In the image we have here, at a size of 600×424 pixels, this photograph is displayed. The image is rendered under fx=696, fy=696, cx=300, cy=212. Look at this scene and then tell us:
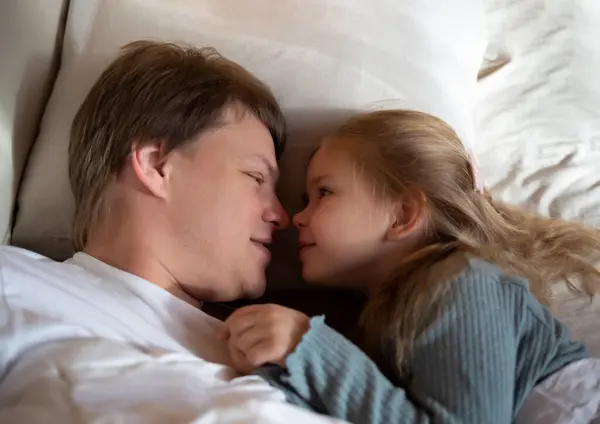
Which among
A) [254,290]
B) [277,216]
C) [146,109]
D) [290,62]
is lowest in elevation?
[254,290]

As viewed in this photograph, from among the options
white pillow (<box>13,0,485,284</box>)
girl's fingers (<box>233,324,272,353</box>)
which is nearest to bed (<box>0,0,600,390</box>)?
white pillow (<box>13,0,485,284</box>)

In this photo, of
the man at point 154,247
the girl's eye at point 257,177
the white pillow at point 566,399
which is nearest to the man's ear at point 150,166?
the man at point 154,247

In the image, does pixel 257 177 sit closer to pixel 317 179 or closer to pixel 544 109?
pixel 317 179

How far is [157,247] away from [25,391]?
12.8 inches

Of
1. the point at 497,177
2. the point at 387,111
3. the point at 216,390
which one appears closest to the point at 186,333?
the point at 216,390

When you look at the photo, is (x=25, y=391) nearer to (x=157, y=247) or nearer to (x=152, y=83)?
(x=157, y=247)

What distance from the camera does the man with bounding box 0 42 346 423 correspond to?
0.79m

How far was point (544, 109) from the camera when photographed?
152 cm

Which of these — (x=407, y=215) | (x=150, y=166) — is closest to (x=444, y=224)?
(x=407, y=215)

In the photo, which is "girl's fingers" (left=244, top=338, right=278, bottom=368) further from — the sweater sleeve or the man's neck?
the man's neck

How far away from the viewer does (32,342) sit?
83cm

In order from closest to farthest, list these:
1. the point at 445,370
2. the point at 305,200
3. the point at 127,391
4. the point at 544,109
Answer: the point at 127,391 < the point at 445,370 < the point at 305,200 < the point at 544,109

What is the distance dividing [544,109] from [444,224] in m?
0.57

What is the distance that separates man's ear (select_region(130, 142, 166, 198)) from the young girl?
0.24 meters
